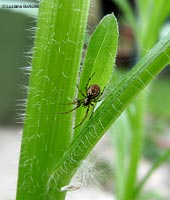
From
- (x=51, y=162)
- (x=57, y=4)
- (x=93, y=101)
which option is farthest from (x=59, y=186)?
(x=57, y=4)

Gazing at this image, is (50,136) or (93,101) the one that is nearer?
(50,136)

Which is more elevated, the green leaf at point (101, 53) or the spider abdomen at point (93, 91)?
the green leaf at point (101, 53)

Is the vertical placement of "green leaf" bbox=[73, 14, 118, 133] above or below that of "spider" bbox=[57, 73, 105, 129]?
above

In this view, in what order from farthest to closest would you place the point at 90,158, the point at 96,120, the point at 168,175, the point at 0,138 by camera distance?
the point at 0,138, the point at 168,175, the point at 90,158, the point at 96,120

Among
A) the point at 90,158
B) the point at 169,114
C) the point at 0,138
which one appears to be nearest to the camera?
the point at 90,158

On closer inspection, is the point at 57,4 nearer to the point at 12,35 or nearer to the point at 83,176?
the point at 83,176

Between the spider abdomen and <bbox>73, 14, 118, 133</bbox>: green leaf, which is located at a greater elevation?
<bbox>73, 14, 118, 133</bbox>: green leaf

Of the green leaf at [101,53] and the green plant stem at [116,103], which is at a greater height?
the green leaf at [101,53]

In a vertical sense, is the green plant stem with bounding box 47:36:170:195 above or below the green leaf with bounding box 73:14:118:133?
below

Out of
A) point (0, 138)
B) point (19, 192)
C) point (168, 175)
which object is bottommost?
point (19, 192)

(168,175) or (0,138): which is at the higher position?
(0,138)
